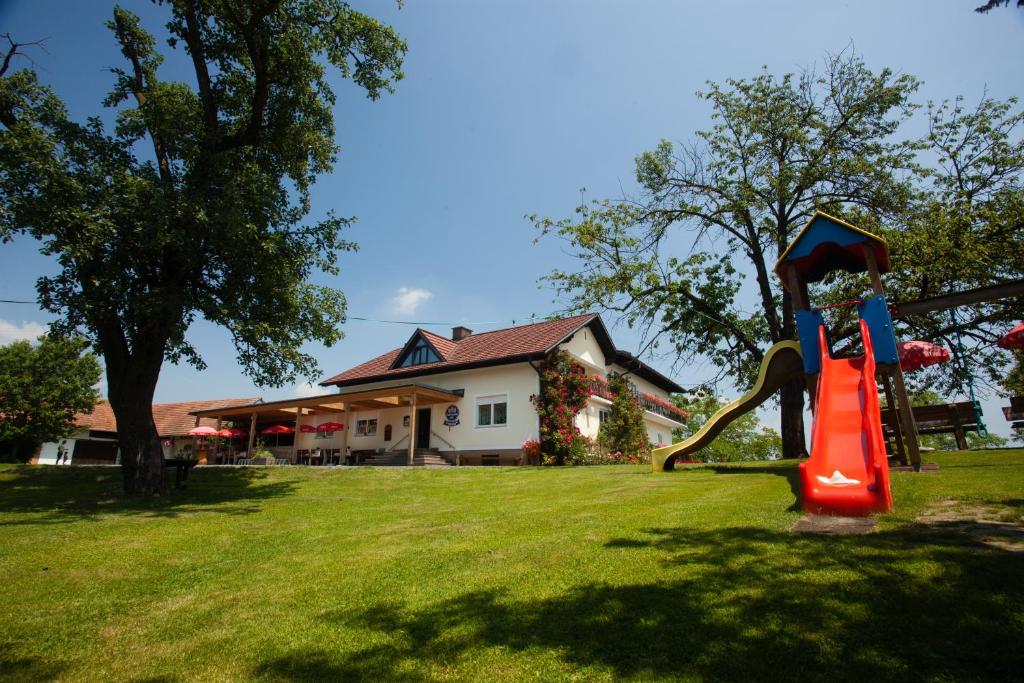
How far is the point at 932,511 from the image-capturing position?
18.8 ft

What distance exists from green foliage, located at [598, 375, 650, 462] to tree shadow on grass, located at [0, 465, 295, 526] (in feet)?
46.6

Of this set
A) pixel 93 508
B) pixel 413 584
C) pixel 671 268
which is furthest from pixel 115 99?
pixel 671 268

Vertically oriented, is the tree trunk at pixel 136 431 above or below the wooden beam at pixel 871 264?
below

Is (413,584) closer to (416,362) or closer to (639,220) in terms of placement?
(639,220)

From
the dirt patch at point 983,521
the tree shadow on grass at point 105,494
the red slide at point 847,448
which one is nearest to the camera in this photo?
the dirt patch at point 983,521

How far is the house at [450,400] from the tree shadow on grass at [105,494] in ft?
26.6

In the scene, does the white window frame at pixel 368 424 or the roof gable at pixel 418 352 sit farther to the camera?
the roof gable at pixel 418 352

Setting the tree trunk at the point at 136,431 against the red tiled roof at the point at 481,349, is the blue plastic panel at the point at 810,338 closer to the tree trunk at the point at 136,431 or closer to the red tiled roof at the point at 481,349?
the red tiled roof at the point at 481,349

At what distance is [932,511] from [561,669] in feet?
16.6

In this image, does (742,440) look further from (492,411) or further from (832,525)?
(832,525)

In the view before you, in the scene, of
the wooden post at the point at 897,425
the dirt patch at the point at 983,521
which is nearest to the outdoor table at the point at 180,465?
the dirt patch at the point at 983,521

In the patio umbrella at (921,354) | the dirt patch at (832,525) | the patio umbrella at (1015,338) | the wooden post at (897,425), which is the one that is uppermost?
the patio umbrella at (1015,338)

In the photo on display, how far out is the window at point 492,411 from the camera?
2411cm

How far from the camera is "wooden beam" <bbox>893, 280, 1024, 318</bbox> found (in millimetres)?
9844
